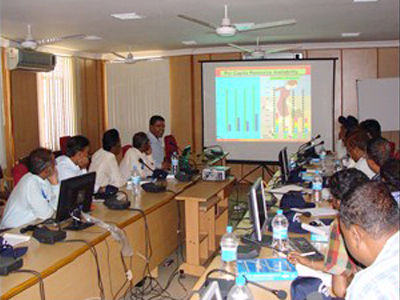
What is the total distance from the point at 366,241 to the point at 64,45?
23.8ft

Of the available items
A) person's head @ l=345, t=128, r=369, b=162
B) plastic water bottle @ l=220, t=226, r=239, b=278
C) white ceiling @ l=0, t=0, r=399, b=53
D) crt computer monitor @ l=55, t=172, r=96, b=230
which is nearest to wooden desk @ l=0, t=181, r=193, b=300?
crt computer monitor @ l=55, t=172, r=96, b=230

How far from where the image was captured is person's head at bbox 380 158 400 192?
2754mm

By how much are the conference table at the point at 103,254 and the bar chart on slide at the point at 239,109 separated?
3608 mm

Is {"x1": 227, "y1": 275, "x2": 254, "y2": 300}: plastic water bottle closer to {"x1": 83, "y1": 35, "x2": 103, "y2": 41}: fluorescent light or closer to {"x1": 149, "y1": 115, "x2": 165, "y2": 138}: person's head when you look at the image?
{"x1": 149, "y1": 115, "x2": 165, "y2": 138}: person's head

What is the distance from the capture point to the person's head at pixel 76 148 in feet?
13.1

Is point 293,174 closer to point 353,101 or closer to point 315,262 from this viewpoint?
point 315,262

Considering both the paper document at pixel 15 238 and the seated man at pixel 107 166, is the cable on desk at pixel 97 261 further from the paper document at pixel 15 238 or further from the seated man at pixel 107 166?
the seated man at pixel 107 166

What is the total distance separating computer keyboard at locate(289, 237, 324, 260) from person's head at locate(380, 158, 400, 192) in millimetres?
615

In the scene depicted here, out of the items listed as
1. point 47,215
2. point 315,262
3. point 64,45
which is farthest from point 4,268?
point 64,45

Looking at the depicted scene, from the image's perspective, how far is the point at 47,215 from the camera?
11.0 ft

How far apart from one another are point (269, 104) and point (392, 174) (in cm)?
551

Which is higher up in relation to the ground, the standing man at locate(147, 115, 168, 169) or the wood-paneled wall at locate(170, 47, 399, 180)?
the wood-paneled wall at locate(170, 47, 399, 180)

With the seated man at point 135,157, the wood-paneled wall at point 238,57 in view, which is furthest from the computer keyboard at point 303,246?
the wood-paneled wall at point 238,57

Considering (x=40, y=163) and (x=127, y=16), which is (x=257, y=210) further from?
(x=127, y=16)
